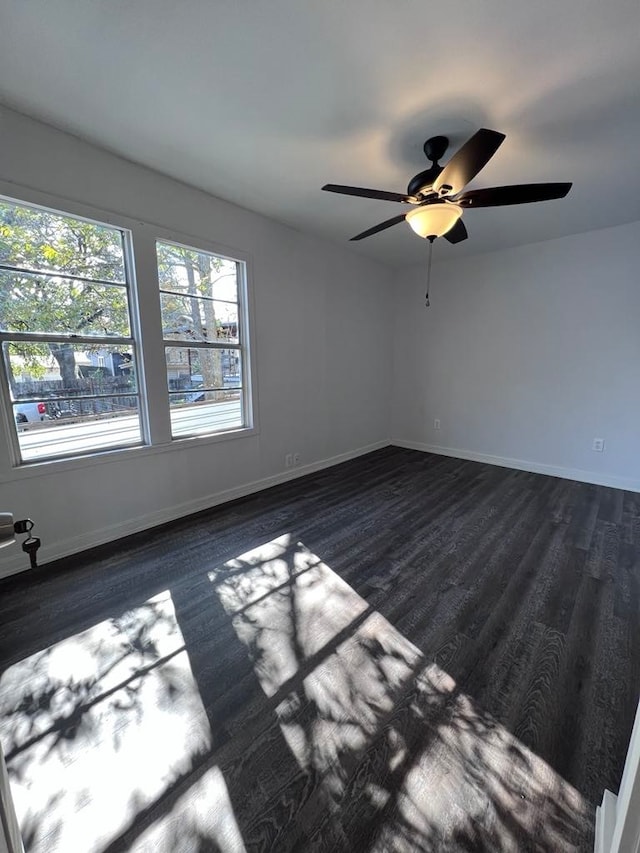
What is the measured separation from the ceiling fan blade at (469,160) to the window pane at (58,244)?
87.0 inches

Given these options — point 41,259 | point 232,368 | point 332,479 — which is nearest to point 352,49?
point 41,259

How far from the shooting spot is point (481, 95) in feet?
6.01

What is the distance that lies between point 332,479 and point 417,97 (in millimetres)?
3189

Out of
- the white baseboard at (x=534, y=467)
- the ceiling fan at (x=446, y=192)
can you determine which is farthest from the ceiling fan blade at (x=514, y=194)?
the white baseboard at (x=534, y=467)

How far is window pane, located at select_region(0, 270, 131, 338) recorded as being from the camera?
85.3 inches

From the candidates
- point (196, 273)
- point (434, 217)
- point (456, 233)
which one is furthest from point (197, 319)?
point (456, 233)

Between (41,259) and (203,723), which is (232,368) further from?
(203,723)

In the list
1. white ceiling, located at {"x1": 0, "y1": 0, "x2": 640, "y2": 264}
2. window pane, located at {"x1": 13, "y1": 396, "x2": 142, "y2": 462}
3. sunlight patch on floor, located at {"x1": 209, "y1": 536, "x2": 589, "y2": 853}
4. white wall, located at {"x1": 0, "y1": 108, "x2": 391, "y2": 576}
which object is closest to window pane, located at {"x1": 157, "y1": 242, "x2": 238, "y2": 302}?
white wall, located at {"x1": 0, "y1": 108, "x2": 391, "y2": 576}

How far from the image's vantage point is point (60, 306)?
7.69ft

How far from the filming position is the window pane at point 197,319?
2.89 metres

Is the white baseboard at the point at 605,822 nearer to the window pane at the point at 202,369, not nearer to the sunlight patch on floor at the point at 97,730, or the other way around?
the sunlight patch on floor at the point at 97,730

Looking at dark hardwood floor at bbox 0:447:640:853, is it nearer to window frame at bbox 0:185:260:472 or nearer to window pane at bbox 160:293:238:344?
window frame at bbox 0:185:260:472

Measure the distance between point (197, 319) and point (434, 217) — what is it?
6.55ft

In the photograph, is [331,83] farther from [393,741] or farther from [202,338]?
[393,741]
